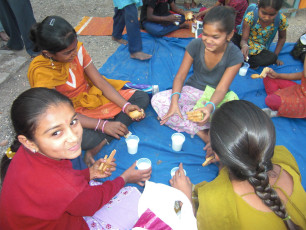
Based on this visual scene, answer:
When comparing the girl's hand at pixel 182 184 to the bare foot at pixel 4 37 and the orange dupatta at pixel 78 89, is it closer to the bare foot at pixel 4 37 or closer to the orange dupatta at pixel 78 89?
the orange dupatta at pixel 78 89

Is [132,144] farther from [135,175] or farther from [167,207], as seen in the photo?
[167,207]

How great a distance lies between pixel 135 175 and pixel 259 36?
270cm

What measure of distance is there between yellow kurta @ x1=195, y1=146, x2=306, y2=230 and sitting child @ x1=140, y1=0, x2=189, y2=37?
3.27 m

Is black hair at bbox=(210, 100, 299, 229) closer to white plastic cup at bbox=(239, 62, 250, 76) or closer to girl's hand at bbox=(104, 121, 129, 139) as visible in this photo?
girl's hand at bbox=(104, 121, 129, 139)

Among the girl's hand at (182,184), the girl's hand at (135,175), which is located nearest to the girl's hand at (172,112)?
the girl's hand at (135,175)

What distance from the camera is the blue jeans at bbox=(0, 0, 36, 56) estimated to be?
10.7ft

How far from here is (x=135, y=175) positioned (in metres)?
1.89

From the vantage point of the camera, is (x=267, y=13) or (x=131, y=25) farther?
(x=131, y=25)

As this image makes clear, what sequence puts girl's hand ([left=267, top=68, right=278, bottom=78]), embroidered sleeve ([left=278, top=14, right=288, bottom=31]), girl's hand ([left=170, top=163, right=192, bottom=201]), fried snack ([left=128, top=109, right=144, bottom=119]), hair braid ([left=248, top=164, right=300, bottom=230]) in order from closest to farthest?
1. hair braid ([left=248, top=164, right=300, bottom=230])
2. girl's hand ([left=170, top=163, right=192, bottom=201])
3. fried snack ([left=128, top=109, right=144, bottom=119])
4. girl's hand ([left=267, top=68, right=278, bottom=78])
5. embroidered sleeve ([left=278, top=14, right=288, bottom=31])

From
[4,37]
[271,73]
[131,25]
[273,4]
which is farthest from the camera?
[4,37]

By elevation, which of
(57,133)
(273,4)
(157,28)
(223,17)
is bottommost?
(157,28)

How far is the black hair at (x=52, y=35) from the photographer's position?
1.74 metres

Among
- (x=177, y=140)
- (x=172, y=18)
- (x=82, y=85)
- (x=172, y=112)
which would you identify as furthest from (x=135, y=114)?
(x=172, y=18)

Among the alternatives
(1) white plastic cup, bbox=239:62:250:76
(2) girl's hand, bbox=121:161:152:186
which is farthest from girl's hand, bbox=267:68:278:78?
(2) girl's hand, bbox=121:161:152:186
